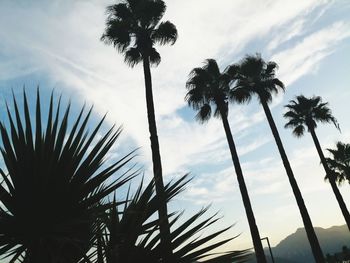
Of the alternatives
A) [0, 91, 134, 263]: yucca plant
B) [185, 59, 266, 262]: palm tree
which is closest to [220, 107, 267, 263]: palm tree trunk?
[185, 59, 266, 262]: palm tree

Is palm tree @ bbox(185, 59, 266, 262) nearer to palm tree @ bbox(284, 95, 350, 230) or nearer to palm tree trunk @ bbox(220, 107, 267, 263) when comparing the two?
palm tree trunk @ bbox(220, 107, 267, 263)

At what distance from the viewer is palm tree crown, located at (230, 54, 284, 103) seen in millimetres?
21359

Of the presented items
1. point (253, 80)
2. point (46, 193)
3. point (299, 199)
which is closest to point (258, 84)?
point (253, 80)

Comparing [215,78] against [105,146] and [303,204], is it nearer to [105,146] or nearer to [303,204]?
[303,204]

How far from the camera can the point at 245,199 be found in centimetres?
1748

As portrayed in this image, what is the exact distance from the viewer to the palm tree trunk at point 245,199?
16.1 metres

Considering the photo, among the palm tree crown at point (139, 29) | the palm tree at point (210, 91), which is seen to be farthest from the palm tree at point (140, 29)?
the palm tree at point (210, 91)

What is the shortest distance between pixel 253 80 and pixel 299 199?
8.89 metres

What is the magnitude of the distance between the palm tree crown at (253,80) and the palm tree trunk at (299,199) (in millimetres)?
950

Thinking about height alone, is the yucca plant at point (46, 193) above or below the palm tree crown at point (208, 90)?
below

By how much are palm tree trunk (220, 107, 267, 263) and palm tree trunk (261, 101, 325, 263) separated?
331 centimetres

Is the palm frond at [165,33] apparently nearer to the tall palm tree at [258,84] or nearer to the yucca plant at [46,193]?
the tall palm tree at [258,84]

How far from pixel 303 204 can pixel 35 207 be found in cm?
1839

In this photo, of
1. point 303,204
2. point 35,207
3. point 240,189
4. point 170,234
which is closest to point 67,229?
point 35,207
